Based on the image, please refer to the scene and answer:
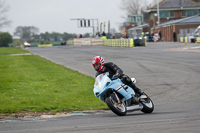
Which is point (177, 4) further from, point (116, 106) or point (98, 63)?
point (116, 106)

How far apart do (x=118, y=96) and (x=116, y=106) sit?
0.45m

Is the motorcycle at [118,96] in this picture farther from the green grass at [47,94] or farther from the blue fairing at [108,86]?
the green grass at [47,94]

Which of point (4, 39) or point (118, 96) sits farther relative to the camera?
point (4, 39)

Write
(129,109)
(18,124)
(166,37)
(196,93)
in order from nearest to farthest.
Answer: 1. (18,124)
2. (129,109)
3. (196,93)
4. (166,37)

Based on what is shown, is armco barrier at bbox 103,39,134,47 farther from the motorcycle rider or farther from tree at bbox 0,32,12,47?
tree at bbox 0,32,12,47

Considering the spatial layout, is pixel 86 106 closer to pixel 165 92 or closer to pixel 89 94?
pixel 89 94

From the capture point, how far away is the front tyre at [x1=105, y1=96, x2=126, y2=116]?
9.19 metres

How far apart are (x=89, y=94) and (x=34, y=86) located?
9.34 ft

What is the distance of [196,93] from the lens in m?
13.1

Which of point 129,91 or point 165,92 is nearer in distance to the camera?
point 129,91

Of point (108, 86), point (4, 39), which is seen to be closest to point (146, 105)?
point (108, 86)

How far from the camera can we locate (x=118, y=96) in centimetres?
967

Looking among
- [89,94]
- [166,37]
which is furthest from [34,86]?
[166,37]

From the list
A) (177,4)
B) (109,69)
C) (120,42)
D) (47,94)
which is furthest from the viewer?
(177,4)
